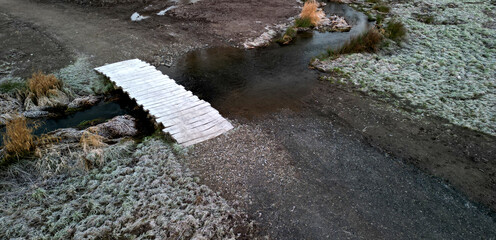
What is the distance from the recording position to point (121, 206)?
167 inches

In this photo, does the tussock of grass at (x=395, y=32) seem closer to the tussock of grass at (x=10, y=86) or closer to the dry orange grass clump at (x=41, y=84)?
the dry orange grass clump at (x=41, y=84)

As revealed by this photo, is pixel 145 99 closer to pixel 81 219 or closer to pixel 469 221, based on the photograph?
pixel 81 219

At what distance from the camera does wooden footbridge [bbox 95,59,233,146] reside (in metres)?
5.82

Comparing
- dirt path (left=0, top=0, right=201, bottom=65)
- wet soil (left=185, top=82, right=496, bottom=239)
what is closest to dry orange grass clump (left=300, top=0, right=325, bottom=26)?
dirt path (left=0, top=0, right=201, bottom=65)

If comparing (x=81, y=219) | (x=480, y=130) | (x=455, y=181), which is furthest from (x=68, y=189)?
(x=480, y=130)

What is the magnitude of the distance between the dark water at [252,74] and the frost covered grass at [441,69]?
129cm

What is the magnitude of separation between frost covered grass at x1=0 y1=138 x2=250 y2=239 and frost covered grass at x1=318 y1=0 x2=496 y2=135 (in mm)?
5337

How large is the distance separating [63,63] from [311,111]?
7.14 metres

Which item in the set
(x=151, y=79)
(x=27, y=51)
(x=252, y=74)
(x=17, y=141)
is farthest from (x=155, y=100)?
(x=27, y=51)

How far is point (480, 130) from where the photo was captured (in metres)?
6.05

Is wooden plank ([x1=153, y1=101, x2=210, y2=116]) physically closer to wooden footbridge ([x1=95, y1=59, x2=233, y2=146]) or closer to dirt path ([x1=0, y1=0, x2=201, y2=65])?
wooden footbridge ([x1=95, y1=59, x2=233, y2=146])

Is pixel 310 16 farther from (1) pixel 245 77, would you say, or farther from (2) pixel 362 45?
(1) pixel 245 77

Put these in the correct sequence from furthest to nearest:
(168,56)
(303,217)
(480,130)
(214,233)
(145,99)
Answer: (168,56) < (145,99) < (480,130) < (303,217) < (214,233)

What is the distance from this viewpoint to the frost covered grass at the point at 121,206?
3893mm
